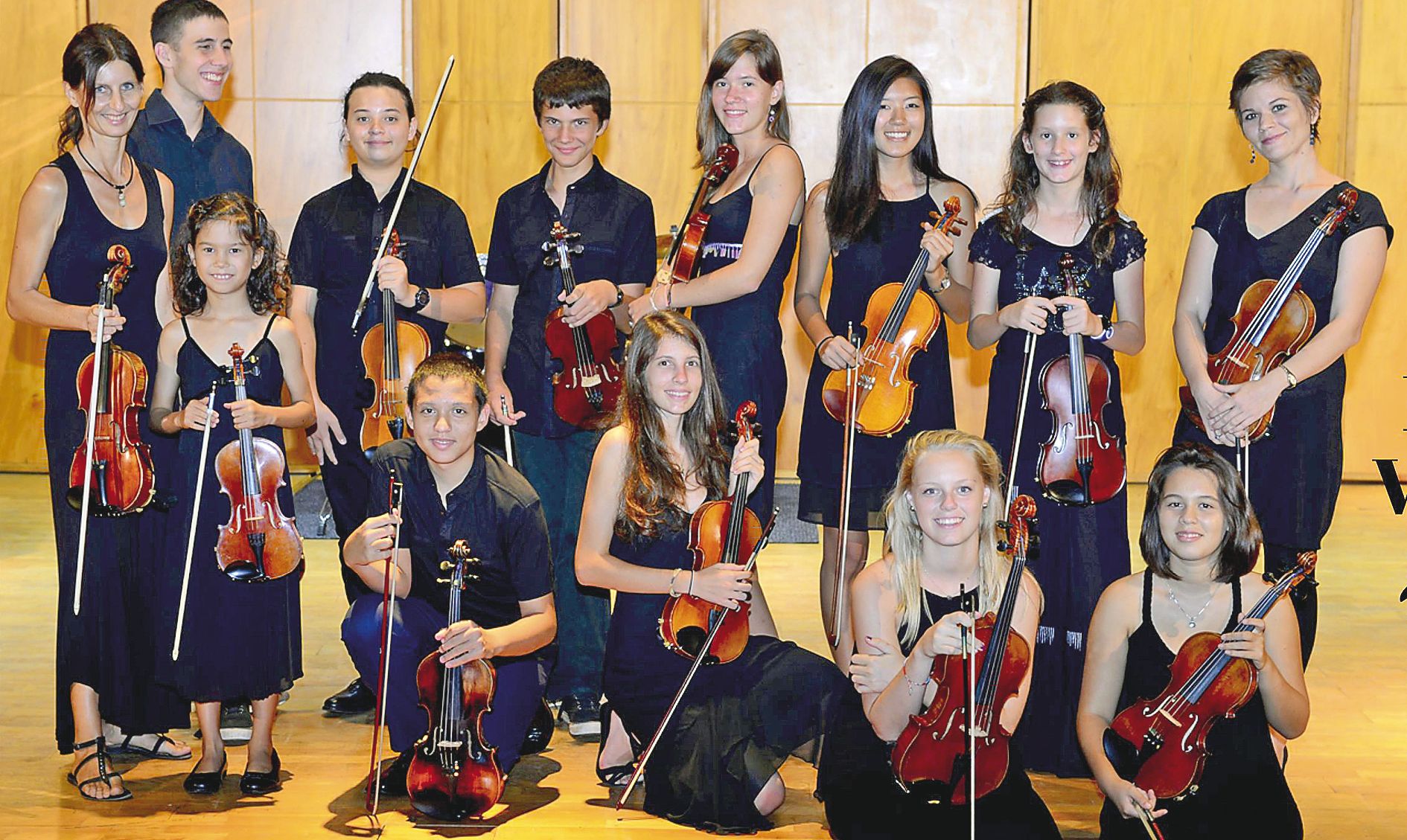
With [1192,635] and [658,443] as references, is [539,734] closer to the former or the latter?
[658,443]

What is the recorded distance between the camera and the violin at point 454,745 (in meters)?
2.82

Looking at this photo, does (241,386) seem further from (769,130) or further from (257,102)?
(257,102)

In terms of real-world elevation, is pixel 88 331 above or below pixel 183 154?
below

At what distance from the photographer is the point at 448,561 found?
2953 millimetres

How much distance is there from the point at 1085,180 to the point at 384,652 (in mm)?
1695

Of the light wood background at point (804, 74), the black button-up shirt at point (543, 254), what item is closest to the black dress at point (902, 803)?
the black button-up shirt at point (543, 254)

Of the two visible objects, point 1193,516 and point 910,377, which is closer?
point 1193,516

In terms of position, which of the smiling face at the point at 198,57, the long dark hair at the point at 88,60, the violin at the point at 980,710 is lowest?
the violin at the point at 980,710

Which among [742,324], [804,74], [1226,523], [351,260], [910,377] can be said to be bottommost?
[1226,523]

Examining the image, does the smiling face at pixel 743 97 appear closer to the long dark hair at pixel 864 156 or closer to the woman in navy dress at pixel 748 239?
the woman in navy dress at pixel 748 239

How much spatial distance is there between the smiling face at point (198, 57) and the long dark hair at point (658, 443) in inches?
51.1

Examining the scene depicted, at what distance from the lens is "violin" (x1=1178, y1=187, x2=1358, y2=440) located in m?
2.96

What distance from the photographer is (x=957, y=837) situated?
2525mm

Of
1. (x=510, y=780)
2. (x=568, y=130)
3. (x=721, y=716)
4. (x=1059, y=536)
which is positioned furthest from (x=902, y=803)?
(x=568, y=130)
